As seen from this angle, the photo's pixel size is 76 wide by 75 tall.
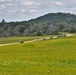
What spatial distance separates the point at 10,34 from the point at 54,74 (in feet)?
554

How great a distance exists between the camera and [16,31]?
198 metres

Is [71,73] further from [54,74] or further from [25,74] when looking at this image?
[25,74]

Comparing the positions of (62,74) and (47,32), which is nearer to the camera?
(62,74)

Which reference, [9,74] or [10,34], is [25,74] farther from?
[10,34]

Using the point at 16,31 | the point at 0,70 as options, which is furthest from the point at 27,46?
the point at 16,31

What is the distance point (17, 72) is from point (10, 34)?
550 ft

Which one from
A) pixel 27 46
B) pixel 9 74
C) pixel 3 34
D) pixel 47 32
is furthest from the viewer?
pixel 47 32

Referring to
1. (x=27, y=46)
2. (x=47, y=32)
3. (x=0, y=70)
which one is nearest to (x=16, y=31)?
(x=47, y=32)

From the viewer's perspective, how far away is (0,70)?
2439 centimetres

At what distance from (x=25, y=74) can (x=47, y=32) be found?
17532cm

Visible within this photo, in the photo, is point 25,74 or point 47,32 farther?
point 47,32

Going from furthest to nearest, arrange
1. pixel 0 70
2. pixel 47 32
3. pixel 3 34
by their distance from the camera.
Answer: pixel 47 32
pixel 3 34
pixel 0 70

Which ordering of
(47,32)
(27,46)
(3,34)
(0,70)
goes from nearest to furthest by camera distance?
(0,70) < (27,46) < (3,34) < (47,32)

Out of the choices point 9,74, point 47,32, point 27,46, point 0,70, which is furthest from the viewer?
point 47,32
